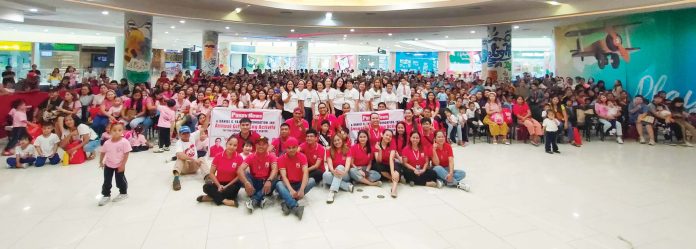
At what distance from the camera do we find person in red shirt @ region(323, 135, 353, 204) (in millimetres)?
5082

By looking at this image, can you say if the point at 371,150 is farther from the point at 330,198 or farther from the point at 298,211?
the point at 298,211

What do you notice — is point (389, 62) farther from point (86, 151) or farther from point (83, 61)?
point (86, 151)

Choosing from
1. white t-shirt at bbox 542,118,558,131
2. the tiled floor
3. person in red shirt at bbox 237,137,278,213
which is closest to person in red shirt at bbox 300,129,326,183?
the tiled floor

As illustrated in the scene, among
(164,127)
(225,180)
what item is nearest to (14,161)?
(164,127)

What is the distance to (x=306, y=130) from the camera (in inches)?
238

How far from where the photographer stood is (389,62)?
33094 mm

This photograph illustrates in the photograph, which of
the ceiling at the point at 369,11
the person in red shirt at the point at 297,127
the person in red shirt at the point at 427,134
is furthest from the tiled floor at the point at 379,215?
the ceiling at the point at 369,11

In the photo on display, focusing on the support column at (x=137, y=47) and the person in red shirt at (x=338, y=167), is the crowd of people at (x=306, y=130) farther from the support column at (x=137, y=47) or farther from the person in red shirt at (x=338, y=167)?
the support column at (x=137, y=47)

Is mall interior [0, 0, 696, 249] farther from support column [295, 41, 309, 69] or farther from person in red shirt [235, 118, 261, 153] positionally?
support column [295, 41, 309, 69]

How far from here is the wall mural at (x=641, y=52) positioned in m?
10.8

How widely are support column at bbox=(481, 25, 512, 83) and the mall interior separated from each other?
0.07 m

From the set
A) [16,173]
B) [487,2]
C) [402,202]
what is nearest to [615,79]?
[487,2]

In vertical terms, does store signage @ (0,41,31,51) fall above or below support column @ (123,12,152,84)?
above

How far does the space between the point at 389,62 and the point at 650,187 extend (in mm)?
28235
